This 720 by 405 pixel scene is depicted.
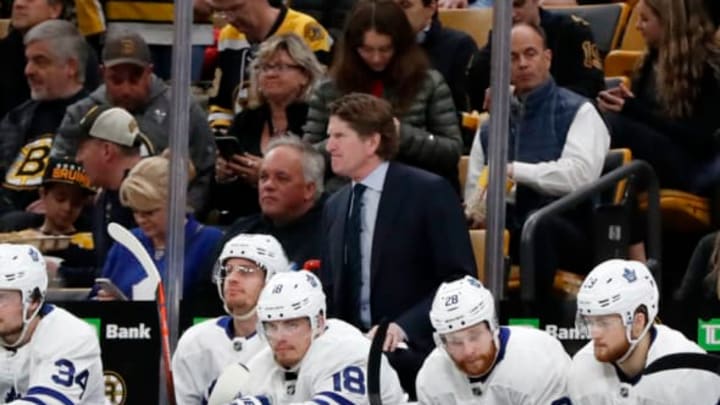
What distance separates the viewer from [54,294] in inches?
403

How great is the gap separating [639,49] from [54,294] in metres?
3.09

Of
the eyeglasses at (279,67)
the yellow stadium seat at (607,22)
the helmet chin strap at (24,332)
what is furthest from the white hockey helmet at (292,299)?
the yellow stadium seat at (607,22)

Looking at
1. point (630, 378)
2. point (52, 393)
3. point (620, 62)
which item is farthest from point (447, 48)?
point (52, 393)

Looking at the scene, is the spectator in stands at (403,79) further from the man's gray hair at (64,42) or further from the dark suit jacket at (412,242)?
the man's gray hair at (64,42)

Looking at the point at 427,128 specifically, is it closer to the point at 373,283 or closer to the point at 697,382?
the point at 373,283

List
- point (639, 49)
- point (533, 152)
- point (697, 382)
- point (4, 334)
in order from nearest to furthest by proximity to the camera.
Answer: point (697, 382), point (4, 334), point (533, 152), point (639, 49)

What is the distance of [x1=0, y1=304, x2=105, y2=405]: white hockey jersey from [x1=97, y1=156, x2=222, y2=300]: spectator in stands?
1.60 feet

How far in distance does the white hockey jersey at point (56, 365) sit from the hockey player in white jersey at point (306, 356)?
57 centimetres

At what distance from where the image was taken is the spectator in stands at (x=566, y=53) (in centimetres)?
1080

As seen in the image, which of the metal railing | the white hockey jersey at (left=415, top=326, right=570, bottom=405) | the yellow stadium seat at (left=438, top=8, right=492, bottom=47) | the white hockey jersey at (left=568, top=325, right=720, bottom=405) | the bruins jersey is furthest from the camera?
the yellow stadium seat at (left=438, top=8, right=492, bottom=47)

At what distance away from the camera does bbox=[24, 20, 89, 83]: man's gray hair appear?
35.6 feet

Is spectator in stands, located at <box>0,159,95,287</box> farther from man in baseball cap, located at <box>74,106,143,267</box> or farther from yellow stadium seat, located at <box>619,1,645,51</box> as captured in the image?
yellow stadium seat, located at <box>619,1,645,51</box>

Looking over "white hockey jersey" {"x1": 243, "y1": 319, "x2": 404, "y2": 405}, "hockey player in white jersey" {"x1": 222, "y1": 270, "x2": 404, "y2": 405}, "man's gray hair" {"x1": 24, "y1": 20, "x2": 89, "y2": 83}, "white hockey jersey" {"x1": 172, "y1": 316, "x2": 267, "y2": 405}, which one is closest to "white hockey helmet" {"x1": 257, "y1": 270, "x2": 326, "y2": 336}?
"hockey player in white jersey" {"x1": 222, "y1": 270, "x2": 404, "y2": 405}

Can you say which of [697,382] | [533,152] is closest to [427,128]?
[533,152]
